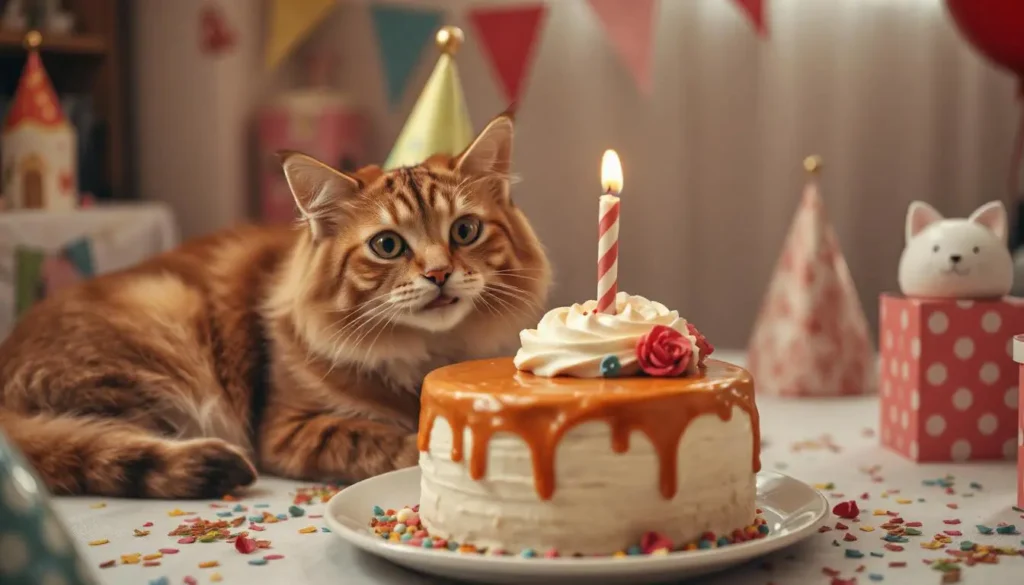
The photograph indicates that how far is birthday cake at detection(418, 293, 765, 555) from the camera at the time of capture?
40.6 inches

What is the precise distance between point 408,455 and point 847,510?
60cm

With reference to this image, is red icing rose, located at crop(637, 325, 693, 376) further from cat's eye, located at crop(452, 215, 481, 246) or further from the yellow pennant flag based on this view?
the yellow pennant flag

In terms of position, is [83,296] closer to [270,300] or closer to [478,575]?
[270,300]

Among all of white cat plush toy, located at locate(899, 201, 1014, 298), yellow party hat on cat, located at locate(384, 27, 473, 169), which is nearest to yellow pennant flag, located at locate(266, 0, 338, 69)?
yellow party hat on cat, located at locate(384, 27, 473, 169)

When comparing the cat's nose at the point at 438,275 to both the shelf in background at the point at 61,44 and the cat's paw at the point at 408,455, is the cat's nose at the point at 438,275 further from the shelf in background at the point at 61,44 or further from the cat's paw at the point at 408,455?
the shelf in background at the point at 61,44

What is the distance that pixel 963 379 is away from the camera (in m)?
1.59

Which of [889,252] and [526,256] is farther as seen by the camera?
[889,252]

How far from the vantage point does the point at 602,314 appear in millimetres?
1208

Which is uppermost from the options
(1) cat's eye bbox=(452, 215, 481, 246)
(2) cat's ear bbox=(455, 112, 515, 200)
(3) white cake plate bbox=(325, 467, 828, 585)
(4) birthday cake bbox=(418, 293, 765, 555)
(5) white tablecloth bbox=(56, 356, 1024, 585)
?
(2) cat's ear bbox=(455, 112, 515, 200)

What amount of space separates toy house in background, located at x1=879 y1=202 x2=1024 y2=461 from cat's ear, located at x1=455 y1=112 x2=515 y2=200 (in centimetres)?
66

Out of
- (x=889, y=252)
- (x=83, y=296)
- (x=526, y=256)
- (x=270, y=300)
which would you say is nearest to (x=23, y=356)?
(x=83, y=296)

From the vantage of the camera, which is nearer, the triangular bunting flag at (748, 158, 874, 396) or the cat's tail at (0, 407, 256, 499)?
the cat's tail at (0, 407, 256, 499)

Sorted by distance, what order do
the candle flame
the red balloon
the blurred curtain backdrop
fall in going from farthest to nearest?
the blurred curtain backdrop → the red balloon → the candle flame

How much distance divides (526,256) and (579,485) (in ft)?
2.31
